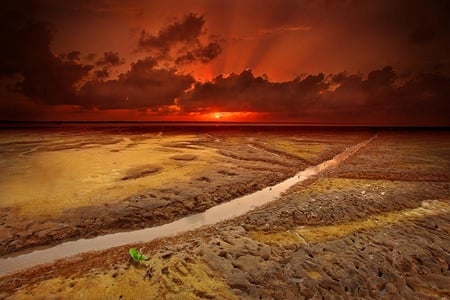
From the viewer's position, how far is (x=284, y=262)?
9.35m

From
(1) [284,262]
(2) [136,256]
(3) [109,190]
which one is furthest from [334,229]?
(3) [109,190]

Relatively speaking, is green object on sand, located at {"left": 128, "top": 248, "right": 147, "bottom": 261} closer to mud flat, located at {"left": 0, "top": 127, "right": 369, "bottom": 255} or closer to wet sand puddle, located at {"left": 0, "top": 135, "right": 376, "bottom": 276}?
wet sand puddle, located at {"left": 0, "top": 135, "right": 376, "bottom": 276}

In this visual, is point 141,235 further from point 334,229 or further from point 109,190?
point 334,229

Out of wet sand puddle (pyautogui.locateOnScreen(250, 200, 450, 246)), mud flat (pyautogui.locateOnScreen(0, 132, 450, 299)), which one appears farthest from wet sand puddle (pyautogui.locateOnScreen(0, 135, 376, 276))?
wet sand puddle (pyautogui.locateOnScreen(250, 200, 450, 246))

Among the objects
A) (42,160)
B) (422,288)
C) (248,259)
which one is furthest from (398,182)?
(42,160)

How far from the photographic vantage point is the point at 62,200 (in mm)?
15969

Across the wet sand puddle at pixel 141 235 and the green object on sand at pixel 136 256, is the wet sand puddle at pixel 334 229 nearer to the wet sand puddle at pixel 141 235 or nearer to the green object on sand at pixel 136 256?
the wet sand puddle at pixel 141 235

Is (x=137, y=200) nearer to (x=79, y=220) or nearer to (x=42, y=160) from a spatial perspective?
(x=79, y=220)

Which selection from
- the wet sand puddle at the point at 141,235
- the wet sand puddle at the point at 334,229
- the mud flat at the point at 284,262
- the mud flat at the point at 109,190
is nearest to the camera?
the mud flat at the point at 284,262

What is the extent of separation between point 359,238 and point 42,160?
30.0m

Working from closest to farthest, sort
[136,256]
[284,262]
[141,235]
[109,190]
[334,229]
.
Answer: [284,262] → [136,256] → [334,229] → [141,235] → [109,190]

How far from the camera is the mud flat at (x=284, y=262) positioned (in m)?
8.06

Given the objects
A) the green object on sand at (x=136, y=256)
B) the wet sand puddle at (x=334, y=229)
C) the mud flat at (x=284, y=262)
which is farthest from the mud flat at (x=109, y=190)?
the wet sand puddle at (x=334, y=229)

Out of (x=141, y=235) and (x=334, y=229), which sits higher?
(x=334, y=229)
